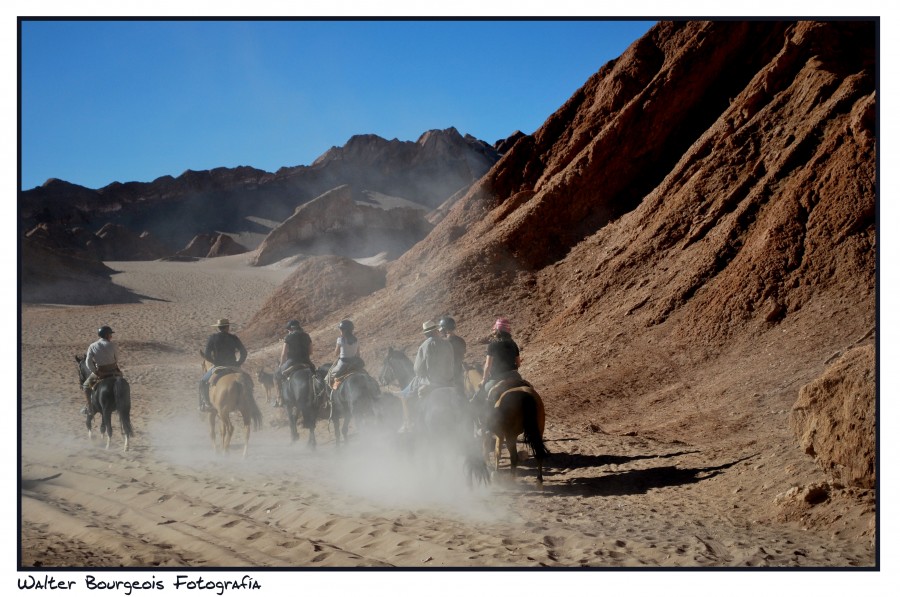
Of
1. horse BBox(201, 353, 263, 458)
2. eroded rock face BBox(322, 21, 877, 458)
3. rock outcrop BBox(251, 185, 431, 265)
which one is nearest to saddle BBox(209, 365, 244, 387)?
horse BBox(201, 353, 263, 458)

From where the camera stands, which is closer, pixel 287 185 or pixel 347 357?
pixel 347 357

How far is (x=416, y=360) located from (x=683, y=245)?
47.1 ft

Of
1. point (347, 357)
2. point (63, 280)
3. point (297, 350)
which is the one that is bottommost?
point (347, 357)

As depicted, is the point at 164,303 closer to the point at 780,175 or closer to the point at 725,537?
the point at 780,175

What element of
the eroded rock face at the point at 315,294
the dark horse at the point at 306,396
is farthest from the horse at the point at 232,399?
the eroded rock face at the point at 315,294

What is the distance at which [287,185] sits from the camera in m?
163

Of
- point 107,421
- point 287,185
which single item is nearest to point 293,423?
point 107,421

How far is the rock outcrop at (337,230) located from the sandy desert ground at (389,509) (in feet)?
245

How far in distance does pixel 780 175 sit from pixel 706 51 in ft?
27.3

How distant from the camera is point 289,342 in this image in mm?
13273

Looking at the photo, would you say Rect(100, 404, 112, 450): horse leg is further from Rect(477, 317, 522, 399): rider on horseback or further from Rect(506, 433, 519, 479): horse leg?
Rect(506, 433, 519, 479): horse leg

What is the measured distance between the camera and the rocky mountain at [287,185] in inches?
5782

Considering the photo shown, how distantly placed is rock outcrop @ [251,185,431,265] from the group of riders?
75301 mm

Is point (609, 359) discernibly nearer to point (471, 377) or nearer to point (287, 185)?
point (471, 377)
